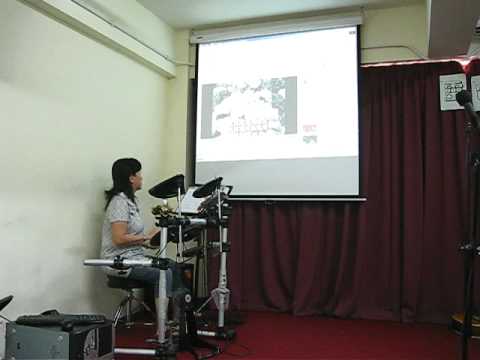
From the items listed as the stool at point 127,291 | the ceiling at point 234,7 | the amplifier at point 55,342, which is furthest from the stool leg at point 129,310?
the ceiling at point 234,7

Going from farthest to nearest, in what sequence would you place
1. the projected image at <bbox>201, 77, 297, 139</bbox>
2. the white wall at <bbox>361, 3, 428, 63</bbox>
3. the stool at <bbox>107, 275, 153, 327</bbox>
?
the projected image at <bbox>201, 77, 297, 139</bbox>, the white wall at <bbox>361, 3, 428, 63</bbox>, the stool at <bbox>107, 275, 153, 327</bbox>

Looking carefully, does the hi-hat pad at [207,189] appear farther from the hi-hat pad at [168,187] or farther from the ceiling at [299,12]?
the ceiling at [299,12]

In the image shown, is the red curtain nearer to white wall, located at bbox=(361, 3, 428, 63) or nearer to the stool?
white wall, located at bbox=(361, 3, 428, 63)

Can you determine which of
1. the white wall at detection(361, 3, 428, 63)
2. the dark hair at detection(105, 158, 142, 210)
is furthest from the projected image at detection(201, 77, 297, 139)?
the dark hair at detection(105, 158, 142, 210)

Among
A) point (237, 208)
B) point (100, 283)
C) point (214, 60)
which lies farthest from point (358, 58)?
point (100, 283)

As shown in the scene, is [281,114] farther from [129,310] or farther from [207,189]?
[129,310]

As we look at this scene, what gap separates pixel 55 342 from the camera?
2.07 metres

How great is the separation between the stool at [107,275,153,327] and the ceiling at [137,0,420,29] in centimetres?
236

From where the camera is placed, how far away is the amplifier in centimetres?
206

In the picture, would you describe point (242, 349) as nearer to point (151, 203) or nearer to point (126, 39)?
point (151, 203)

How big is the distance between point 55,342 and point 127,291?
132cm

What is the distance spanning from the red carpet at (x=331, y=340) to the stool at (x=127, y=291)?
0.51ft

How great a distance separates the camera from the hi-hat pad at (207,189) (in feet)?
9.56

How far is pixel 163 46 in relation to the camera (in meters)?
4.23
